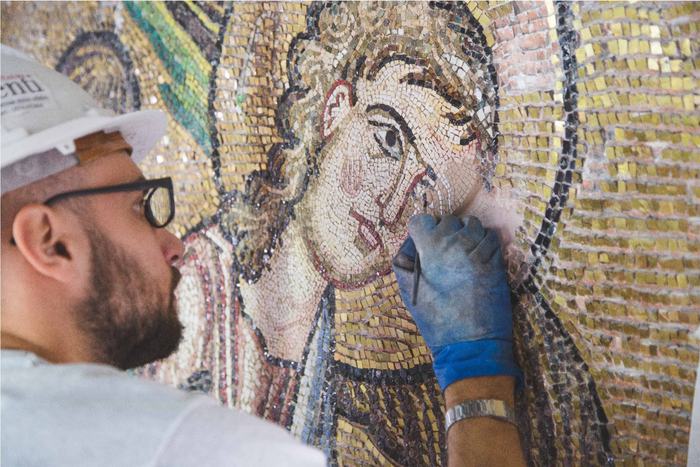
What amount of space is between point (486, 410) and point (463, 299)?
0.20 metres

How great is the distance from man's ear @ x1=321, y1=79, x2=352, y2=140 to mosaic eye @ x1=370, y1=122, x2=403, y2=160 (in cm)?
10

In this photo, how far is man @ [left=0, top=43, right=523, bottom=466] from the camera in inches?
37.7

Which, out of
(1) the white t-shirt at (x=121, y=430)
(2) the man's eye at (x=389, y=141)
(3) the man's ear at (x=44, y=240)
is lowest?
(1) the white t-shirt at (x=121, y=430)

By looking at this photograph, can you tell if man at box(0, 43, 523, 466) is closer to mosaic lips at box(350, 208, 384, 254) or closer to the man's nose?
the man's nose

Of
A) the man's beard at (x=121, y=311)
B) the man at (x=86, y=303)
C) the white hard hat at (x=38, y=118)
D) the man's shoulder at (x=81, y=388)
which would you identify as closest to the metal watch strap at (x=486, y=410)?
the man at (x=86, y=303)

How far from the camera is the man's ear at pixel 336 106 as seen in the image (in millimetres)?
1466

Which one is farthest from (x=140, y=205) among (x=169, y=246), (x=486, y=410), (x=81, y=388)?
(x=486, y=410)

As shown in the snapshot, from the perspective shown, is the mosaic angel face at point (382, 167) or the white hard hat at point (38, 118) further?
the mosaic angel face at point (382, 167)

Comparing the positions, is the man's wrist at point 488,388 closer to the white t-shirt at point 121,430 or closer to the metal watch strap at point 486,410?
the metal watch strap at point 486,410

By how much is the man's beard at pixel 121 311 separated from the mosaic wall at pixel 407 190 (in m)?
0.41

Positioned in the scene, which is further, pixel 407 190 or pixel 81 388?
pixel 407 190

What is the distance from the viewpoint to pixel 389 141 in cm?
139

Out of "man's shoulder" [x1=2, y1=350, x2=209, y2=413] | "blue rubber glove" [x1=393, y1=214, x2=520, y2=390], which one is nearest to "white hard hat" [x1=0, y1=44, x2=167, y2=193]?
"man's shoulder" [x1=2, y1=350, x2=209, y2=413]

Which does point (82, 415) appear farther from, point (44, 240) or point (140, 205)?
point (140, 205)
